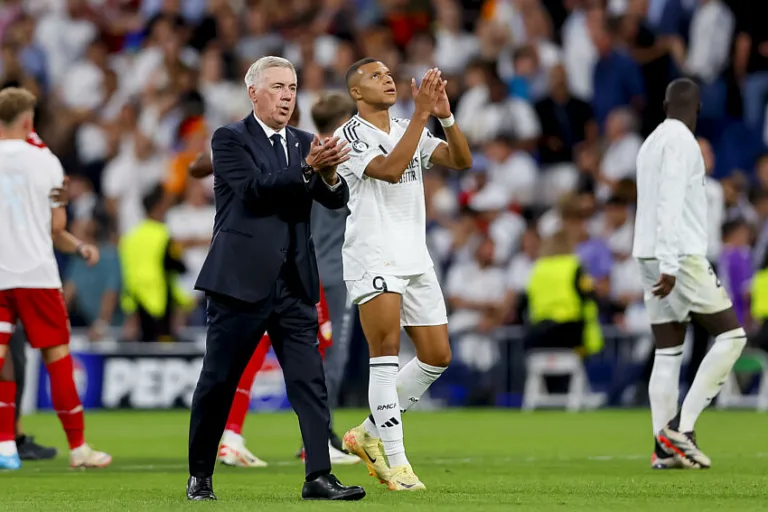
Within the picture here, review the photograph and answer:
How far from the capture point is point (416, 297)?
901 centimetres

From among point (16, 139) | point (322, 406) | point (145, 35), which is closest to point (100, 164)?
point (145, 35)

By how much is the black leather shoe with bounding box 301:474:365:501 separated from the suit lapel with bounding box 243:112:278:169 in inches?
65.0

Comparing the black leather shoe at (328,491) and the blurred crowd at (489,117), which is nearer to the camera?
the black leather shoe at (328,491)

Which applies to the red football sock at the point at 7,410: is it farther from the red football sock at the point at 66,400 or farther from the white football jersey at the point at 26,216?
the white football jersey at the point at 26,216

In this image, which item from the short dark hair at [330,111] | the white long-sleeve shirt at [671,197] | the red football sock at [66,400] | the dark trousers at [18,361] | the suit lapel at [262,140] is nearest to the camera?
the suit lapel at [262,140]

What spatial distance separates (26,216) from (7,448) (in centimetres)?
167

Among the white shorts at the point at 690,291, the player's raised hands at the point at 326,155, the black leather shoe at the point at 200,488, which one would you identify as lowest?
the black leather shoe at the point at 200,488

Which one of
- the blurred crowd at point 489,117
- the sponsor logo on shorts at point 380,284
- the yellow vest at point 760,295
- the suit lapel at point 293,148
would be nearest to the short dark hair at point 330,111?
the sponsor logo on shorts at point 380,284

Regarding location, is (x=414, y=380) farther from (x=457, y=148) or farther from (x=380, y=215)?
(x=457, y=148)

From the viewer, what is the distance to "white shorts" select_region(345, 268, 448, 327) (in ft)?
29.2

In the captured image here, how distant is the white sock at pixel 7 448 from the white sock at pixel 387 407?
335 cm

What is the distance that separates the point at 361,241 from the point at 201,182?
480 inches

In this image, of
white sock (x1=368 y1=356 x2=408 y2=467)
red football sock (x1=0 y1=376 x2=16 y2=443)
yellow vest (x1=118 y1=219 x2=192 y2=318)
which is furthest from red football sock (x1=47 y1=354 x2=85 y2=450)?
yellow vest (x1=118 y1=219 x2=192 y2=318)

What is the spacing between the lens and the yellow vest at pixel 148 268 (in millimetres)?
19578
